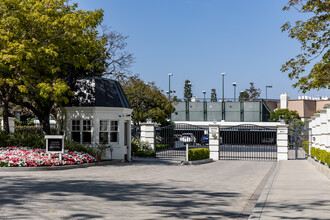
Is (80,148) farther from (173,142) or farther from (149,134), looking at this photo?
(173,142)

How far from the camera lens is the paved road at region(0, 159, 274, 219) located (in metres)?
9.16

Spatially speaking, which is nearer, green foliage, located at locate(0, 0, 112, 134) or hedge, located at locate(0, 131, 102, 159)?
green foliage, located at locate(0, 0, 112, 134)

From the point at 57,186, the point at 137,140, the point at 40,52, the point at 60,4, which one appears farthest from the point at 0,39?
the point at 137,140

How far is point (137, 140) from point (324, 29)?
64.2ft

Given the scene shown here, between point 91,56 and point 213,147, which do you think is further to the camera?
point 213,147

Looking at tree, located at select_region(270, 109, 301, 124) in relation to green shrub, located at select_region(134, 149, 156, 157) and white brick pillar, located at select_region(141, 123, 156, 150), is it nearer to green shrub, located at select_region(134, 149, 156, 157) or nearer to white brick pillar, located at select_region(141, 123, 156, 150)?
white brick pillar, located at select_region(141, 123, 156, 150)

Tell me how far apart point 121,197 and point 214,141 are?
19.8 meters

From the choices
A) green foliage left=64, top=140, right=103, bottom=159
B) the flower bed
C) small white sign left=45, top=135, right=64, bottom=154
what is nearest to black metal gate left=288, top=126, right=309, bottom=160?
green foliage left=64, top=140, right=103, bottom=159

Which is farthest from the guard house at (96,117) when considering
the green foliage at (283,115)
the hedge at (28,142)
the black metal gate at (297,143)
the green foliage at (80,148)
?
the green foliage at (283,115)

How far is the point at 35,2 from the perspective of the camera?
2162 centimetres

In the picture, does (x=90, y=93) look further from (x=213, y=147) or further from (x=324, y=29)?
(x=324, y=29)

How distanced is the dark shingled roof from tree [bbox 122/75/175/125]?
1639 cm

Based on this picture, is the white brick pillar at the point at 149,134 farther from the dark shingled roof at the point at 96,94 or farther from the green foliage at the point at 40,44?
the green foliage at the point at 40,44

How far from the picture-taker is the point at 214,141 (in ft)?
101
